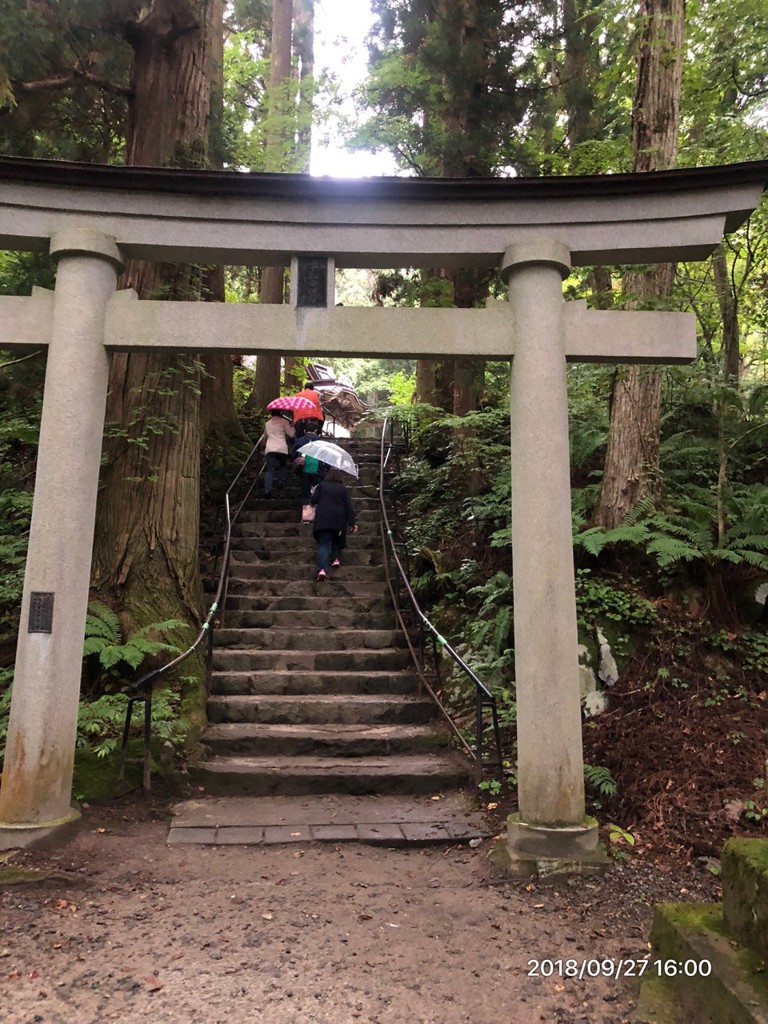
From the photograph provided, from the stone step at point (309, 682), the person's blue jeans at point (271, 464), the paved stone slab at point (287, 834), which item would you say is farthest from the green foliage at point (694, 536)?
the person's blue jeans at point (271, 464)

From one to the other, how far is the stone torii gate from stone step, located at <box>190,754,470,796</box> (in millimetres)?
1202

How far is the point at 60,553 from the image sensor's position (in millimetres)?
4430

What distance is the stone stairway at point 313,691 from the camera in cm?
545

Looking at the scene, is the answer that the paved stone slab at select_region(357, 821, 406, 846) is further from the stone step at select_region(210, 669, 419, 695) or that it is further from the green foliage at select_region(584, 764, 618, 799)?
the stone step at select_region(210, 669, 419, 695)

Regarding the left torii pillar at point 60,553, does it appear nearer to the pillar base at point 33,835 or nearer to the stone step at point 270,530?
the pillar base at point 33,835

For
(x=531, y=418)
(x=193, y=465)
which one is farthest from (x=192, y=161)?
(x=531, y=418)

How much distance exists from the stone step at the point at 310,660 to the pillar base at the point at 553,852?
3086 millimetres

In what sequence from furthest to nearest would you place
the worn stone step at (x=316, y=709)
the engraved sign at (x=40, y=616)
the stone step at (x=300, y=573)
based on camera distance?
the stone step at (x=300, y=573) → the worn stone step at (x=316, y=709) → the engraved sign at (x=40, y=616)

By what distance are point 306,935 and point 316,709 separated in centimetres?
296

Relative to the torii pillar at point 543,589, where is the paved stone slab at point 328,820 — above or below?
below

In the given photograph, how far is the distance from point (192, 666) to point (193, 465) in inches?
81.5

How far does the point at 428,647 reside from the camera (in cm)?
762

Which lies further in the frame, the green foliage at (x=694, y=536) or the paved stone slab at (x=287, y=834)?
the green foliage at (x=694, y=536)

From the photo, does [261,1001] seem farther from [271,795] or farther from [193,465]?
[193,465]
